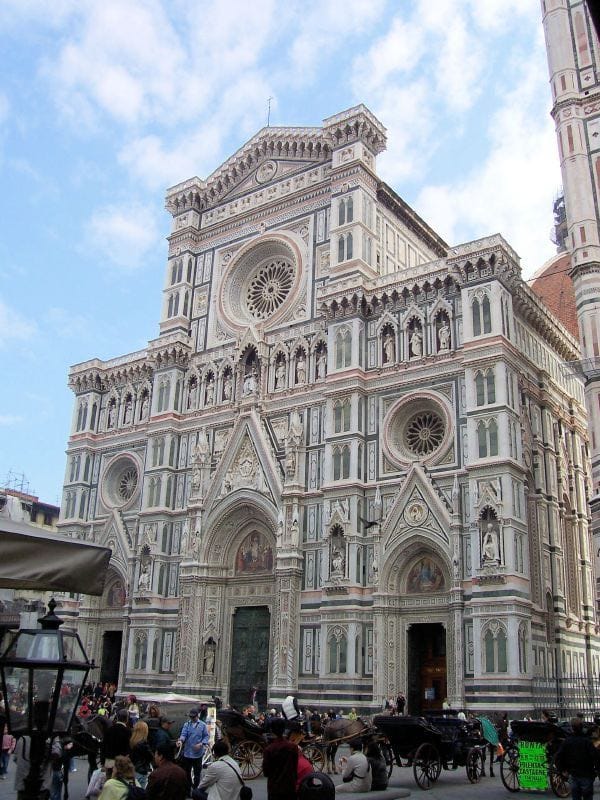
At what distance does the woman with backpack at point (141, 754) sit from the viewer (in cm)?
1088

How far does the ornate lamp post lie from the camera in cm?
645

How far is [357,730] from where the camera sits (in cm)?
1562

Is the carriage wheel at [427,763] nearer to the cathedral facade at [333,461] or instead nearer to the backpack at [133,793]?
the backpack at [133,793]

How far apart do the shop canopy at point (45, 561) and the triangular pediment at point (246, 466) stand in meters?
25.3

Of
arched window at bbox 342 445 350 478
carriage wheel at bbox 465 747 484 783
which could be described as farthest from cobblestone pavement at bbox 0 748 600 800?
arched window at bbox 342 445 350 478

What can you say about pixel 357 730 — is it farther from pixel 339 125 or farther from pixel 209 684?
pixel 339 125

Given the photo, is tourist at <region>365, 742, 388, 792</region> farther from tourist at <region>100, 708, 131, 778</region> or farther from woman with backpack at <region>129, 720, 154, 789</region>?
tourist at <region>100, 708, 131, 778</region>

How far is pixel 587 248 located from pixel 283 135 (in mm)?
17526

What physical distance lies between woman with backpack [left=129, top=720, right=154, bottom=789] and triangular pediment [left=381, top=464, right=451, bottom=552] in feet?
55.9

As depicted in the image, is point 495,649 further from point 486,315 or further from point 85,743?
point 85,743

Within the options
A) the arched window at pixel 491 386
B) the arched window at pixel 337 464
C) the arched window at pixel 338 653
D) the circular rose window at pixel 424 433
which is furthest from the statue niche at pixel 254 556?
the arched window at pixel 491 386

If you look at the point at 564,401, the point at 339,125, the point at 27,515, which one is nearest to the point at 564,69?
the point at 339,125

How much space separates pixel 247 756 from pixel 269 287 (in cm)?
2396

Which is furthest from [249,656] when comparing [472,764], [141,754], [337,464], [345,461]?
[141,754]
